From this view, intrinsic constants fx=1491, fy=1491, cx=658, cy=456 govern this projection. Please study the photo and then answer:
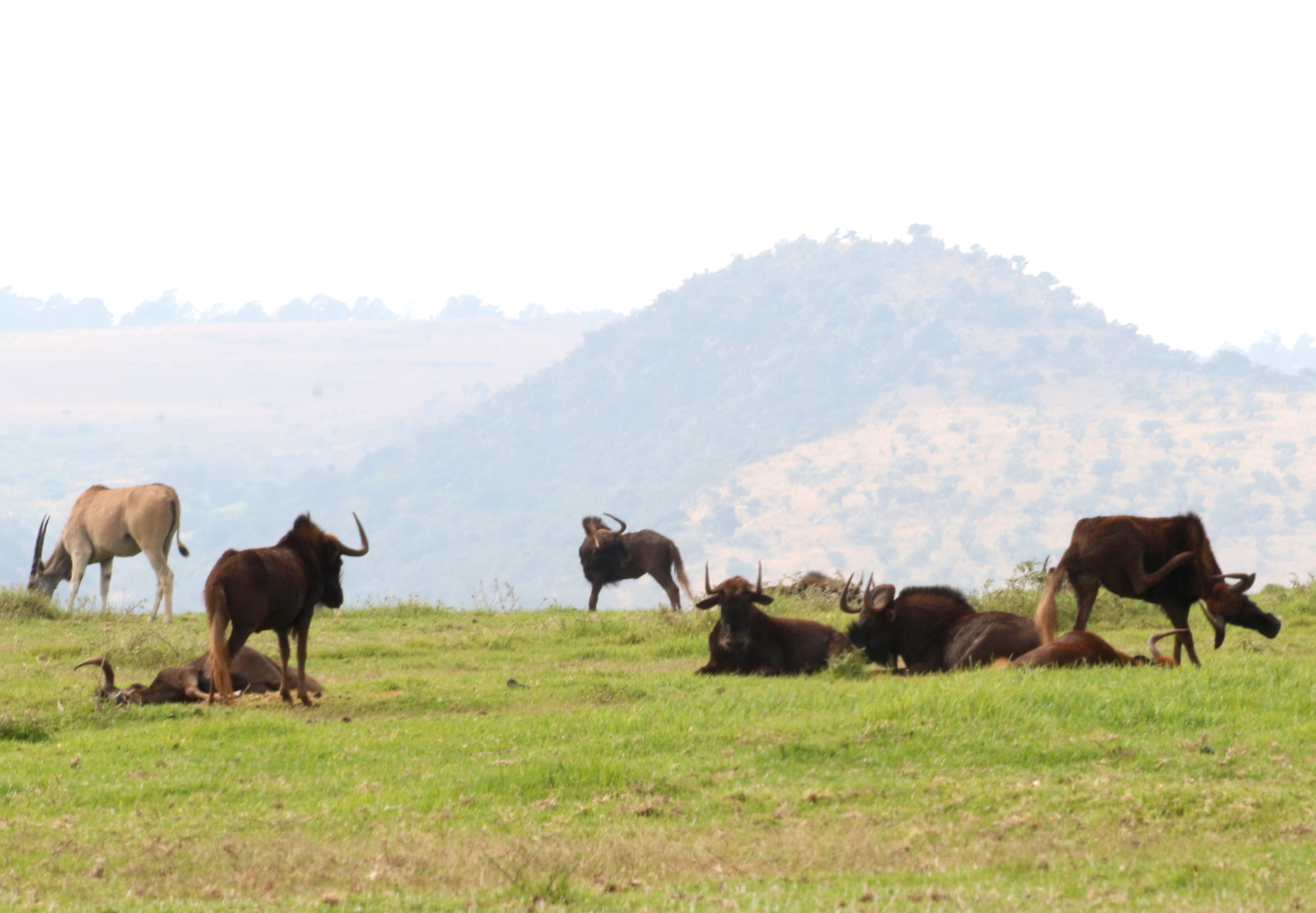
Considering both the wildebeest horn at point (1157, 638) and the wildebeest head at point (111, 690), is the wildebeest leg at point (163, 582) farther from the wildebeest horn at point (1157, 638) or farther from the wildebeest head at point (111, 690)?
the wildebeest horn at point (1157, 638)

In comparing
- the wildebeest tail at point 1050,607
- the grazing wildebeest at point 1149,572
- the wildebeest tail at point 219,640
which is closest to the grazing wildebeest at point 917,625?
the wildebeest tail at point 1050,607

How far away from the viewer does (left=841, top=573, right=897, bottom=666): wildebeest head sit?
1527 centimetres

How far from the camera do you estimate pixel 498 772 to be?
33.2ft

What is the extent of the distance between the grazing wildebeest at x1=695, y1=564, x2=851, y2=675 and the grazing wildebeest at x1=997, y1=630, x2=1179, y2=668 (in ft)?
8.43

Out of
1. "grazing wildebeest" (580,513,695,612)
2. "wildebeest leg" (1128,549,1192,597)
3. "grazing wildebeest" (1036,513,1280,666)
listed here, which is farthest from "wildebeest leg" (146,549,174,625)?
"wildebeest leg" (1128,549,1192,597)

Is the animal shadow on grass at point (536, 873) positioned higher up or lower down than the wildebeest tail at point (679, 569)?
lower down

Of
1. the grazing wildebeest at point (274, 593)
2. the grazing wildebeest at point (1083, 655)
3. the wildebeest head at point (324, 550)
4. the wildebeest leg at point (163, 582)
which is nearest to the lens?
the grazing wildebeest at point (1083, 655)

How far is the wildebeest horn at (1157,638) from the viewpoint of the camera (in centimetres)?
1288

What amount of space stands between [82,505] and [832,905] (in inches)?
819

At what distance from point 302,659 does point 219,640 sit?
2.56ft

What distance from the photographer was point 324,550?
14.3 metres

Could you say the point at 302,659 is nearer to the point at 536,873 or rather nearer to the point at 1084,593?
the point at 536,873

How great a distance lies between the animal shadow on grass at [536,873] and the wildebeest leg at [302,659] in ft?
18.3

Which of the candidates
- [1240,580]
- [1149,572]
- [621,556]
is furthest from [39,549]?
[1240,580]
